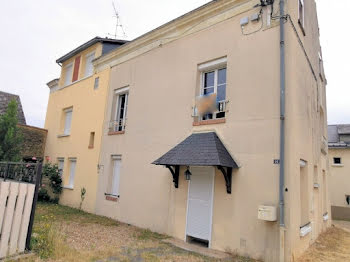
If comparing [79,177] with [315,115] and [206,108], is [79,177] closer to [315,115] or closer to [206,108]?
[206,108]

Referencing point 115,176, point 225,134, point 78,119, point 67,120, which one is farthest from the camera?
point 67,120

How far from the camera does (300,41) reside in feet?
23.8

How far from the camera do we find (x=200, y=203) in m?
6.89

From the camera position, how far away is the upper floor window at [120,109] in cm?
1037

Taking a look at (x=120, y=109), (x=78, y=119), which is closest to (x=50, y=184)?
(x=78, y=119)

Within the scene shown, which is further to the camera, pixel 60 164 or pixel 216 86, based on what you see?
pixel 60 164

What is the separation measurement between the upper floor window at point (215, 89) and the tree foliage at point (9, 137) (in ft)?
28.9

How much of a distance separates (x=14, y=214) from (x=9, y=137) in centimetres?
781

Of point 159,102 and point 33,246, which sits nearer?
point 33,246

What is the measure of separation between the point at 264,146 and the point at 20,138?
1076 centimetres

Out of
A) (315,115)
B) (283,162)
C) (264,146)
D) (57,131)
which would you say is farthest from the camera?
(57,131)

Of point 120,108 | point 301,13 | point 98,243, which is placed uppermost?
point 301,13

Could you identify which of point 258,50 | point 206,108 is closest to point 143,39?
point 206,108

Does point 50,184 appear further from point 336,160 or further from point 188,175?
point 336,160
